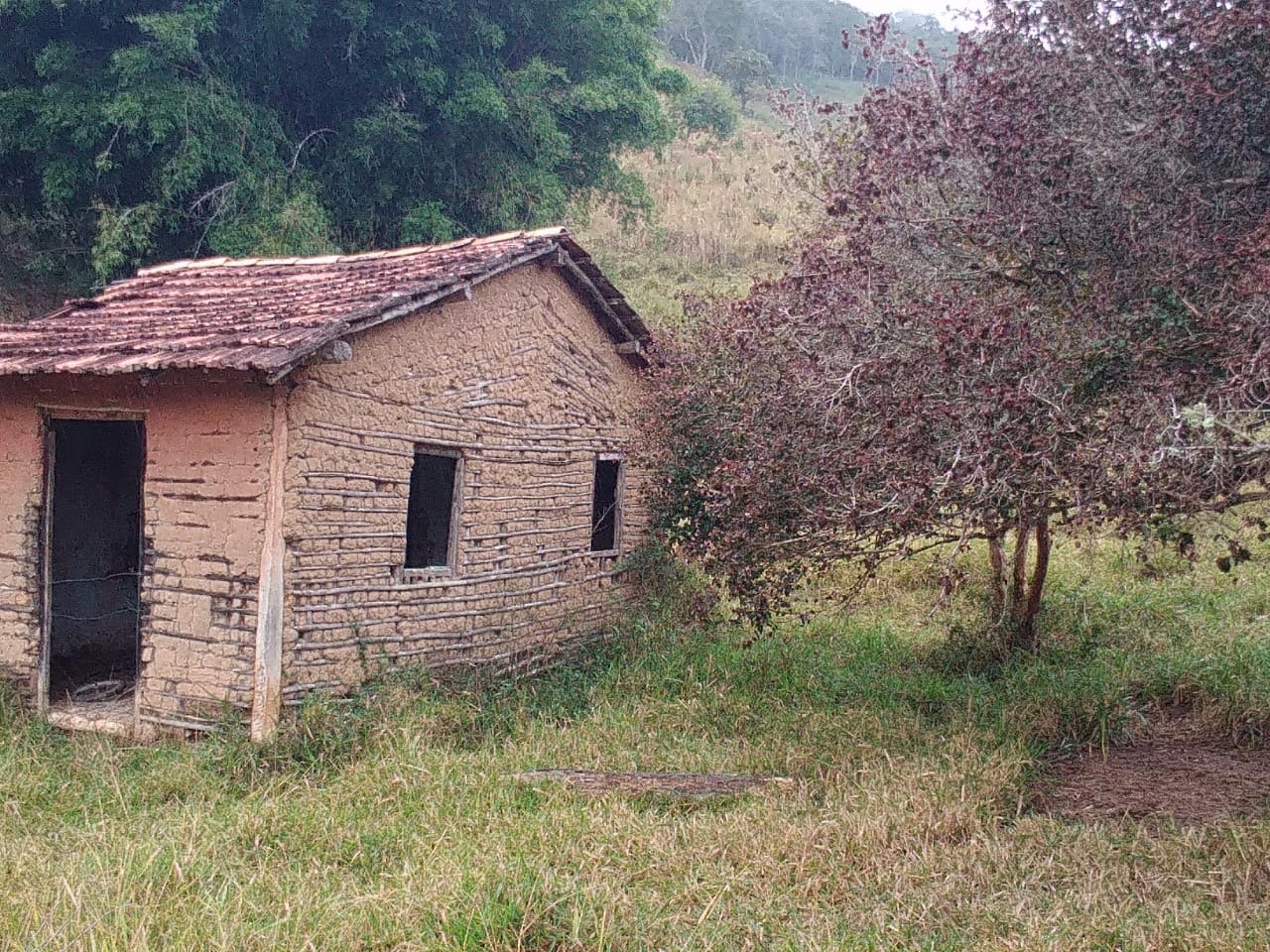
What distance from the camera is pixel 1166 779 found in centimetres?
692

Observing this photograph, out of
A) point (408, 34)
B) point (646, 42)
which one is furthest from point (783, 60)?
point (408, 34)

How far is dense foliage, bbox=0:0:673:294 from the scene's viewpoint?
15.1 m

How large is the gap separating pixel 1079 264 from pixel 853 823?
3.39 metres

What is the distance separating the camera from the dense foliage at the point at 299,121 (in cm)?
1513

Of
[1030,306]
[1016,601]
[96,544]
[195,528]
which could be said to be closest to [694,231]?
[1016,601]

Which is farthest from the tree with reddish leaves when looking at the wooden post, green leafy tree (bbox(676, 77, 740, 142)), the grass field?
green leafy tree (bbox(676, 77, 740, 142))

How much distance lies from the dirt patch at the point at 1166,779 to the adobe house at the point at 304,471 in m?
4.43

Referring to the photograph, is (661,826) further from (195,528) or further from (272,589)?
(195,528)

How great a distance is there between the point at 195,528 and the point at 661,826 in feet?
12.2

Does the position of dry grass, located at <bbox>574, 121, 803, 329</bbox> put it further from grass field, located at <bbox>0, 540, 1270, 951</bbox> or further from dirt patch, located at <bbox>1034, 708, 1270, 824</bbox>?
dirt patch, located at <bbox>1034, 708, 1270, 824</bbox>

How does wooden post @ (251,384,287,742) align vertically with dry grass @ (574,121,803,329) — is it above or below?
below

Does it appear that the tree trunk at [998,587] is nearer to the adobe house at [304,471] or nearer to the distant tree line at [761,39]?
the adobe house at [304,471]

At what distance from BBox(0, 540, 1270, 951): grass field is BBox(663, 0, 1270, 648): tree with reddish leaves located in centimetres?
94

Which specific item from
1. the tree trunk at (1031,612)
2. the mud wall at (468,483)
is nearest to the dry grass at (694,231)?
the mud wall at (468,483)
